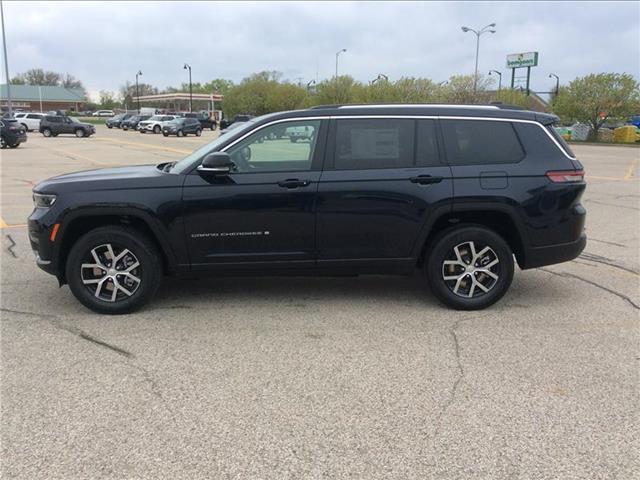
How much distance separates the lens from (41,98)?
11888 cm

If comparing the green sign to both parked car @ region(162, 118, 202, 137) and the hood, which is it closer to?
parked car @ region(162, 118, 202, 137)

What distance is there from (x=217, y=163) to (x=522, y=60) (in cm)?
9390

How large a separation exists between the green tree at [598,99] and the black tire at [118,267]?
51.8m

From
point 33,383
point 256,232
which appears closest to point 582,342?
point 256,232

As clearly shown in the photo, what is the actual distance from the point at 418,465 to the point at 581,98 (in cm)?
5332

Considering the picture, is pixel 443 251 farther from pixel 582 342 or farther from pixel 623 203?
pixel 623 203

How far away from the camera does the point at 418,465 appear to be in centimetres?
281

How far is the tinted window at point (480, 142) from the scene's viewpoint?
4.98 m

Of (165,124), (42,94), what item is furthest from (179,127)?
(42,94)

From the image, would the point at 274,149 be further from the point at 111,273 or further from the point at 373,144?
the point at 111,273

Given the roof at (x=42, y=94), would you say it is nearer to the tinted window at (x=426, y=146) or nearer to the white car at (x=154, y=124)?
the white car at (x=154, y=124)

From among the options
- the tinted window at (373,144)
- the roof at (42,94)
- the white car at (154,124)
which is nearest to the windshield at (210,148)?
the tinted window at (373,144)

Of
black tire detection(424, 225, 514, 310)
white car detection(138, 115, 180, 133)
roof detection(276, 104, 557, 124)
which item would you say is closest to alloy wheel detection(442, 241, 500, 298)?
black tire detection(424, 225, 514, 310)

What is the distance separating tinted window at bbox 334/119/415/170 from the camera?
489 cm
